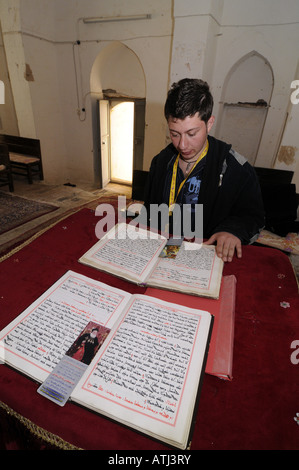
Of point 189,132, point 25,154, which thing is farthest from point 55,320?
point 25,154

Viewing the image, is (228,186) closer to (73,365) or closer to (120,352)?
(120,352)

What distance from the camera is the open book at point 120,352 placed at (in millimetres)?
618

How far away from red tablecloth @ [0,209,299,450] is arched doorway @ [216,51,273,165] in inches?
212

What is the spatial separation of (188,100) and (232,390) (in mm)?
1429

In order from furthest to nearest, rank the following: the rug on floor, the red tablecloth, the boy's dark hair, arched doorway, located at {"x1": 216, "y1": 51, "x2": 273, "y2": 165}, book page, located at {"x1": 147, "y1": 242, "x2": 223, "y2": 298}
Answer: arched doorway, located at {"x1": 216, "y1": 51, "x2": 273, "y2": 165} < the rug on floor < the boy's dark hair < book page, located at {"x1": 147, "y1": 242, "x2": 223, "y2": 298} < the red tablecloth

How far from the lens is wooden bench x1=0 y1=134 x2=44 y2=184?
240 inches

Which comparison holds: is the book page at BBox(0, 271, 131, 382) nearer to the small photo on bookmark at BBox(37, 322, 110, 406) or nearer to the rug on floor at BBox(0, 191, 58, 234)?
the small photo on bookmark at BBox(37, 322, 110, 406)

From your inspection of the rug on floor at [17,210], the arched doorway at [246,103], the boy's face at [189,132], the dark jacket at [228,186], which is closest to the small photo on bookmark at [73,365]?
the dark jacket at [228,186]

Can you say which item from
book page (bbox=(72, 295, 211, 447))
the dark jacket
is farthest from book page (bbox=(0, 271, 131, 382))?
the dark jacket

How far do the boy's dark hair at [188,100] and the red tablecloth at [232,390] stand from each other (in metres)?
0.97

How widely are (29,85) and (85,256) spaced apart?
20.5 feet

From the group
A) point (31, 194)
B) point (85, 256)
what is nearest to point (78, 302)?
point (85, 256)

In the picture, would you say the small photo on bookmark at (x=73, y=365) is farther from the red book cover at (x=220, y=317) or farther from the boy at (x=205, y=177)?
the boy at (x=205, y=177)

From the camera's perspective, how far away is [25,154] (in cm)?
643
